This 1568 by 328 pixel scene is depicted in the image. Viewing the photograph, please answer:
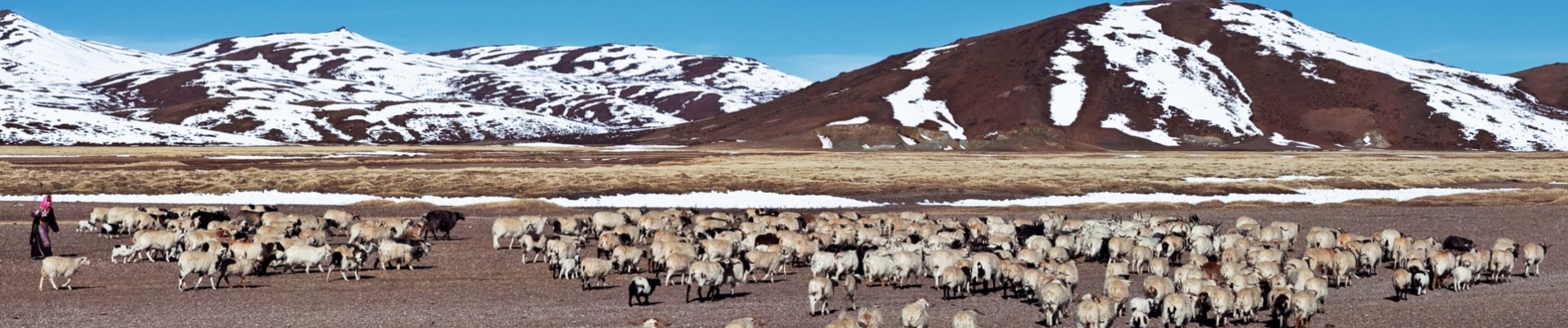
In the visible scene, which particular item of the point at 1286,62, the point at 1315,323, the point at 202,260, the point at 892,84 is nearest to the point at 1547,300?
the point at 1315,323

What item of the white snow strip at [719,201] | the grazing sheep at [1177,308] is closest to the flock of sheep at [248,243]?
the grazing sheep at [1177,308]

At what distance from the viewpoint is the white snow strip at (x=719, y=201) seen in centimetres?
4881

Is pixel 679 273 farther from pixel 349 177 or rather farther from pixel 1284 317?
pixel 349 177

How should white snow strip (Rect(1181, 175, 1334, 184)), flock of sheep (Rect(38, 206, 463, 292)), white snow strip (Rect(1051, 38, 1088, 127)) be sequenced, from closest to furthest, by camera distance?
flock of sheep (Rect(38, 206, 463, 292)) → white snow strip (Rect(1181, 175, 1334, 184)) → white snow strip (Rect(1051, 38, 1088, 127))

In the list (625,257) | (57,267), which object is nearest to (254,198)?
(57,267)

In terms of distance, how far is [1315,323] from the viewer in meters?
18.6

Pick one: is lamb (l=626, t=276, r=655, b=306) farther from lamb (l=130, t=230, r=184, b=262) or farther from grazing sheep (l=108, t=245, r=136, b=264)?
grazing sheep (l=108, t=245, r=136, b=264)

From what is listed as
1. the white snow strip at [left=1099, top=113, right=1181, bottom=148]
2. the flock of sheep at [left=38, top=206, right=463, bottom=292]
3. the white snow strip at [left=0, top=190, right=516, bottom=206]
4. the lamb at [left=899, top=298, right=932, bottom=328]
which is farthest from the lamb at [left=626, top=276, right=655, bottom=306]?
the white snow strip at [left=1099, top=113, right=1181, bottom=148]

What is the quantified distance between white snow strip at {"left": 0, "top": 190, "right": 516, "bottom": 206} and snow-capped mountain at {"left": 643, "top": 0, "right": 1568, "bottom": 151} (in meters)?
96.9

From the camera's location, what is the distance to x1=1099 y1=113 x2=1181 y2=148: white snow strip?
514ft

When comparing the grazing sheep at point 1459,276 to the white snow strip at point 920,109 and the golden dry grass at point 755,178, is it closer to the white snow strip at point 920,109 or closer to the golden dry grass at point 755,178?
the golden dry grass at point 755,178

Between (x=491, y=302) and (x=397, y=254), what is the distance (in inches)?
190

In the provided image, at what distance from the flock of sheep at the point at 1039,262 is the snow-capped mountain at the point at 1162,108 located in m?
112

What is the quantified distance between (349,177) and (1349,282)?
150 ft
